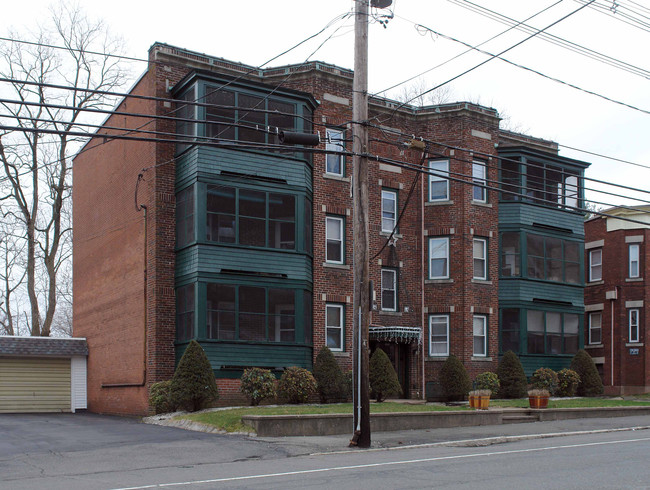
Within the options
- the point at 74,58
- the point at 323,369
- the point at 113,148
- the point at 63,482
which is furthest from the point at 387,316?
the point at 74,58

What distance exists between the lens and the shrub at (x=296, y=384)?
2389 centimetres

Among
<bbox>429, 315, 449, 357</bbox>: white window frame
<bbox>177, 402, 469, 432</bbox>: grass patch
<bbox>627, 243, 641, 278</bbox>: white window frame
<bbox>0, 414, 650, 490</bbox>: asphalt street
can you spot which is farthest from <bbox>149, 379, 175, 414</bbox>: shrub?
<bbox>627, 243, 641, 278</bbox>: white window frame

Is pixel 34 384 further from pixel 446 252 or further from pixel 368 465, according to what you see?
pixel 368 465

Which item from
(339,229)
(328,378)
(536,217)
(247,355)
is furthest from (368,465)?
(536,217)

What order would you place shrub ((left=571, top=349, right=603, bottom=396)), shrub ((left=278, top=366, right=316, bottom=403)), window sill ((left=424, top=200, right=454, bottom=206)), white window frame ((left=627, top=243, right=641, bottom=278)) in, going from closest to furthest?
shrub ((left=278, top=366, right=316, bottom=403)), window sill ((left=424, top=200, right=454, bottom=206)), shrub ((left=571, top=349, right=603, bottom=396)), white window frame ((left=627, top=243, right=641, bottom=278))

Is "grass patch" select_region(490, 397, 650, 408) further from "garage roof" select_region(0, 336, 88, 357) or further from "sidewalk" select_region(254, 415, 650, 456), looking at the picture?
"garage roof" select_region(0, 336, 88, 357)

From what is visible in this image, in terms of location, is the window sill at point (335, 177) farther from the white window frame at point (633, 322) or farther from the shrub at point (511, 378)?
the white window frame at point (633, 322)

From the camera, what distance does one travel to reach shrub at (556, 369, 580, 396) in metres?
30.8

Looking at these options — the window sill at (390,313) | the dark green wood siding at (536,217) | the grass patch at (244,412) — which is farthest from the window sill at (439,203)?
the grass patch at (244,412)

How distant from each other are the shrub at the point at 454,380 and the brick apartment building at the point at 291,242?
118 centimetres

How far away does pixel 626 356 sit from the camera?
3747 centimetres

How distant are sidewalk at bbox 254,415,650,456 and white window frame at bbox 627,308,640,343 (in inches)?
567

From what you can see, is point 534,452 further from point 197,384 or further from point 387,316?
point 387,316

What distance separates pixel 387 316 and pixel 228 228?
7.71 meters
